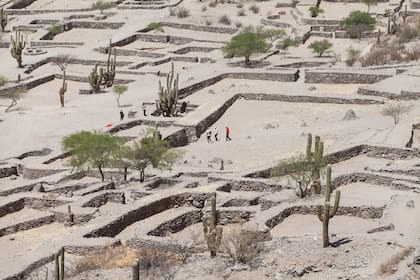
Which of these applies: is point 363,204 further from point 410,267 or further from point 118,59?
point 118,59

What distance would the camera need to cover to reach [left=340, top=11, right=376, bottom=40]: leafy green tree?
52.2 m

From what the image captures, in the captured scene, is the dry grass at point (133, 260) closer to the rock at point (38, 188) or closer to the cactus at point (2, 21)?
the rock at point (38, 188)

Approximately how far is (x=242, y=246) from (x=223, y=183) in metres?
7.45

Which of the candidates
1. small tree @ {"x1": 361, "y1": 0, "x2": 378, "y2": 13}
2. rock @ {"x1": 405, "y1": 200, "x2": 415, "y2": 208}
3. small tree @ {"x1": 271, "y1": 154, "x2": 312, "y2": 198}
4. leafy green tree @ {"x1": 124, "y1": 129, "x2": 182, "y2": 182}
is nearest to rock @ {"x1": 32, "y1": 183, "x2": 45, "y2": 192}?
leafy green tree @ {"x1": 124, "y1": 129, "x2": 182, "y2": 182}

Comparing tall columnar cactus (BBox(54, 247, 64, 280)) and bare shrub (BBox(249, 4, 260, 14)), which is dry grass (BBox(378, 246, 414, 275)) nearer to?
tall columnar cactus (BBox(54, 247, 64, 280))

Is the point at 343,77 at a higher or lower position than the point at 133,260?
lower

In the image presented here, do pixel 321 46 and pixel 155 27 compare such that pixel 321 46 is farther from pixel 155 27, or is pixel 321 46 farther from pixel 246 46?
pixel 155 27

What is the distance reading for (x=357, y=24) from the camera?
5253 centimetres

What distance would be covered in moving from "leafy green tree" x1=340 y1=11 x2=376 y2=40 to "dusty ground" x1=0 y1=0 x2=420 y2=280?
326cm

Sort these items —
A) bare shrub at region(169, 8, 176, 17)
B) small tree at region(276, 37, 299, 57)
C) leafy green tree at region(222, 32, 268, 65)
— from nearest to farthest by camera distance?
leafy green tree at region(222, 32, 268, 65)
small tree at region(276, 37, 299, 57)
bare shrub at region(169, 8, 176, 17)

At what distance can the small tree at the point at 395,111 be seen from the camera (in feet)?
101

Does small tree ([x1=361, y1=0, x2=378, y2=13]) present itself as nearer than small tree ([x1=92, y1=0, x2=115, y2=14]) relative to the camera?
Yes

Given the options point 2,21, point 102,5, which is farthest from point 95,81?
point 102,5

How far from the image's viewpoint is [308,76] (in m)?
40.6
